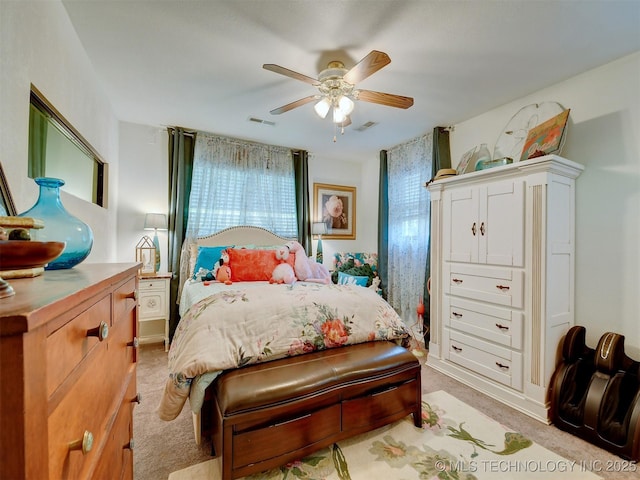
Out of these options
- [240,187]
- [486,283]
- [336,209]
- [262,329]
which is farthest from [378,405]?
[336,209]

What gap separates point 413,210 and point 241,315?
9.36 feet

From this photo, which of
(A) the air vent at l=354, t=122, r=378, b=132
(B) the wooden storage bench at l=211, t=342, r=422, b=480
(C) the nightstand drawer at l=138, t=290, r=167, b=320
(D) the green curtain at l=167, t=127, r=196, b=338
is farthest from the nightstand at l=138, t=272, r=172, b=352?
(A) the air vent at l=354, t=122, r=378, b=132

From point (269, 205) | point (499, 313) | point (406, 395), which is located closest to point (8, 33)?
point (406, 395)

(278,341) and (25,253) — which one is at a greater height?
(25,253)

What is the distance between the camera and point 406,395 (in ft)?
6.06

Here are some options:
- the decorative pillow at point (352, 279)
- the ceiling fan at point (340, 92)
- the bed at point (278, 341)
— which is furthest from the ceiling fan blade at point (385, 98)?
the decorative pillow at point (352, 279)

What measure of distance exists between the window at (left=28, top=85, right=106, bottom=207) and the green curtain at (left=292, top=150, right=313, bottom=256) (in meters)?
2.37

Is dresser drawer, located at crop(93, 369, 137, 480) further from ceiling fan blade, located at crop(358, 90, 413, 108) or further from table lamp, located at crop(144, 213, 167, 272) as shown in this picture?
table lamp, located at crop(144, 213, 167, 272)

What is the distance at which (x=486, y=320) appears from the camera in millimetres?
2412

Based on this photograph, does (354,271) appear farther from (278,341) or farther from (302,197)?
(278,341)

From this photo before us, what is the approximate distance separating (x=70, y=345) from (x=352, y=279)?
369 centimetres

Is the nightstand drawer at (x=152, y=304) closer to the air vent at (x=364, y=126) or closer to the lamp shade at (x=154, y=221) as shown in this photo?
the lamp shade at (x=154, y=221)

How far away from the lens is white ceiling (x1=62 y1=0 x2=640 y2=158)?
1709 mm

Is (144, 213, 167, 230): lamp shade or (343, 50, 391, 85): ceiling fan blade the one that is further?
(144, 213, 167, 230): lamp shade
